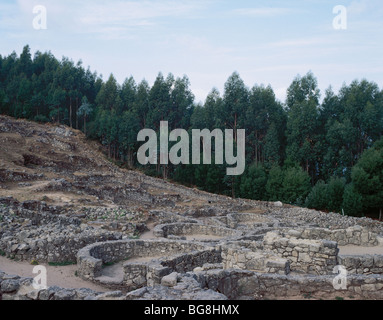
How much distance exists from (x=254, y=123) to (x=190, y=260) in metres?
42.2

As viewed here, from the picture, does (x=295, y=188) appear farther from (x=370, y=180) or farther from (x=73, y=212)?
(x=73, y=212)

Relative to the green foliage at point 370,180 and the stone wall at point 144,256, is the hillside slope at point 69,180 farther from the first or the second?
the green foliage at point 370,180

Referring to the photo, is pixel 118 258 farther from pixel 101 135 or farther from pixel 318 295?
pixel 101 135

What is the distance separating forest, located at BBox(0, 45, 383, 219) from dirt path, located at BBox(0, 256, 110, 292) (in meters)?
29.2

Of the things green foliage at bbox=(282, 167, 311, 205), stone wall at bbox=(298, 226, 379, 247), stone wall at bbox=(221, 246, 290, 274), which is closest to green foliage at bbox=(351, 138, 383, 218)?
green foliage at bbox=(282, 167, 311, 205)

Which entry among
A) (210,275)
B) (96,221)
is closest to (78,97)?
(96,221)

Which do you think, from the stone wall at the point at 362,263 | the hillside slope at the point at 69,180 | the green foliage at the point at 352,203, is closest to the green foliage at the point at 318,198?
the green foliage at the point at 352,203

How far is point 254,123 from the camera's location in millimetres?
51875

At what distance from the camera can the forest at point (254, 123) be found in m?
38.4

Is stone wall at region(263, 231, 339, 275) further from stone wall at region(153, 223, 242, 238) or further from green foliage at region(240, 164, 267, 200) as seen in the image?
green foliage at region(240, 164, 267, 200)

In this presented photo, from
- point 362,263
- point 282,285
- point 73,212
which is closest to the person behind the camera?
point 282,285

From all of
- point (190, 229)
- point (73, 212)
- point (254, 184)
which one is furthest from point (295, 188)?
point (73, 212)

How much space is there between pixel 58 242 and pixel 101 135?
154 feet
